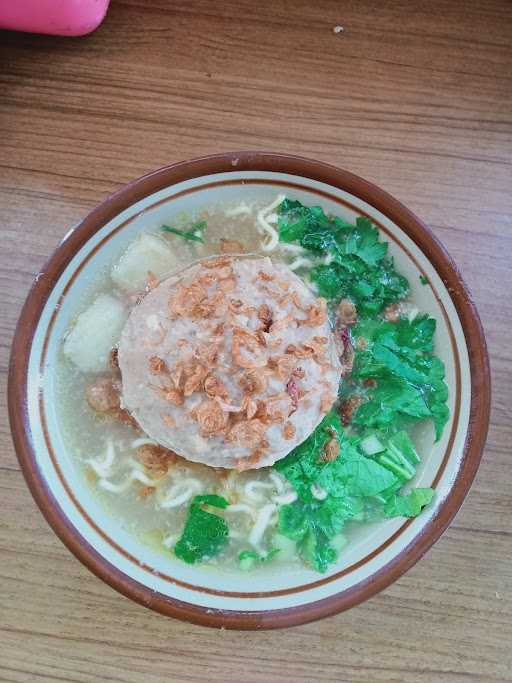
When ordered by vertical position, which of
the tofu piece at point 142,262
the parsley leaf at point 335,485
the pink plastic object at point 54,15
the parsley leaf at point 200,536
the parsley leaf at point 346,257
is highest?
the pink plastic object at point 54,15

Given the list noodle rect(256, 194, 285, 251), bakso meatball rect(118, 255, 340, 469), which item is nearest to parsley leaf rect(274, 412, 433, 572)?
bakso meatball rect(118, 255, 340, 469)

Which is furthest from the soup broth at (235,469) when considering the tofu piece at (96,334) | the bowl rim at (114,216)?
the bowl rim at (114,216)

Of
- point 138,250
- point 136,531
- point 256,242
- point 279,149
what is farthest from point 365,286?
point 136,531

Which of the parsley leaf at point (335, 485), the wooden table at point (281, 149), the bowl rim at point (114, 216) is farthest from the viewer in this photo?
the wooden table at point (281, 149)

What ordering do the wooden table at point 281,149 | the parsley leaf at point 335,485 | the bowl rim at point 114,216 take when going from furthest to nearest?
the wooden table at point 281,149 → the parsley leaf at point 335,485 → the bowl rim at point 114,216

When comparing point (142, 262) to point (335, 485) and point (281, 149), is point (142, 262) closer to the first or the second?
point (281, 149)

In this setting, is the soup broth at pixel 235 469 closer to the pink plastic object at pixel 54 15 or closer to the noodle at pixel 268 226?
the noodle at pixel 268 226

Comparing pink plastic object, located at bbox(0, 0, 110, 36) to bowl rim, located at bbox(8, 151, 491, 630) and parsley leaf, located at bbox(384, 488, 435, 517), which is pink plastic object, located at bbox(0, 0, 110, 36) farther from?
parsley leaf, located at bbox(384, 488, 435, 517)
